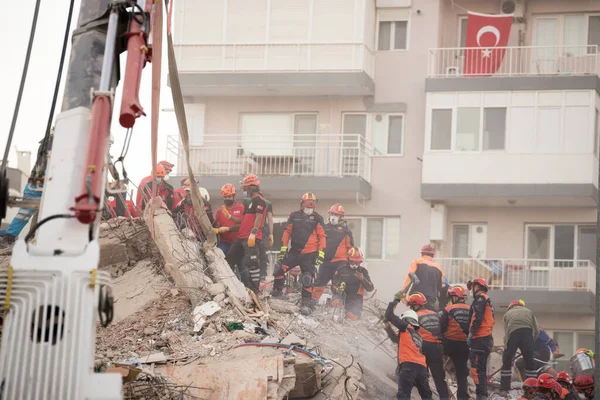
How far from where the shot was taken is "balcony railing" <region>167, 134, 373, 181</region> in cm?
2959

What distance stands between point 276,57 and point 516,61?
21.7ft

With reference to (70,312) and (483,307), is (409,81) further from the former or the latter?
(70,312)

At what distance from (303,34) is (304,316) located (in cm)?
1498

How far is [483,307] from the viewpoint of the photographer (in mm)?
16609

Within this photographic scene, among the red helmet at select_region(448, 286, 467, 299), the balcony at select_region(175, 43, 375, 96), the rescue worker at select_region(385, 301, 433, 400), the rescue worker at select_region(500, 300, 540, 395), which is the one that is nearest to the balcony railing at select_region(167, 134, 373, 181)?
the balcony at select_region(175, 43, 375, 96)

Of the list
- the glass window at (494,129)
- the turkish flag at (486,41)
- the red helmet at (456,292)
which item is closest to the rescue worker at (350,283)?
the red helmet at (456,292)

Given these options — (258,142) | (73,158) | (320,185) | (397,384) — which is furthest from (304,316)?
(258,142)

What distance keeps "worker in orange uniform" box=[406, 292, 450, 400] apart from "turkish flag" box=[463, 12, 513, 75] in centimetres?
1486

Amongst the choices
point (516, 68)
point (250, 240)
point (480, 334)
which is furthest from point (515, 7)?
point (250, 240)

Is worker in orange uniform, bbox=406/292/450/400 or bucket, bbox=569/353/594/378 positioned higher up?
worker in orange uniform, bbox=406/292/450/400

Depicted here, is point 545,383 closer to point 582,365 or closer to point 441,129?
point 582,365

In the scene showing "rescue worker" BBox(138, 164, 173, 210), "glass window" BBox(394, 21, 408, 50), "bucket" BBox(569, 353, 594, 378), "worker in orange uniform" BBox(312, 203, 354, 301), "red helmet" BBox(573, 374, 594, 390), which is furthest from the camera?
"glass window" BBox(394, 21, 408, 50)

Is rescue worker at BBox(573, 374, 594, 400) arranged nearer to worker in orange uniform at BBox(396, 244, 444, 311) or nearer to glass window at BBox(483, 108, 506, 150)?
worker in orange uniform at BBox(396, 244, 444, 311)

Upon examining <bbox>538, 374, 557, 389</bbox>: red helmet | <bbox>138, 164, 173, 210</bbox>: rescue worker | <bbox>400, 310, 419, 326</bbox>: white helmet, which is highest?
<bbox>138, 164, 173, 210</bbox>: rescue worker
